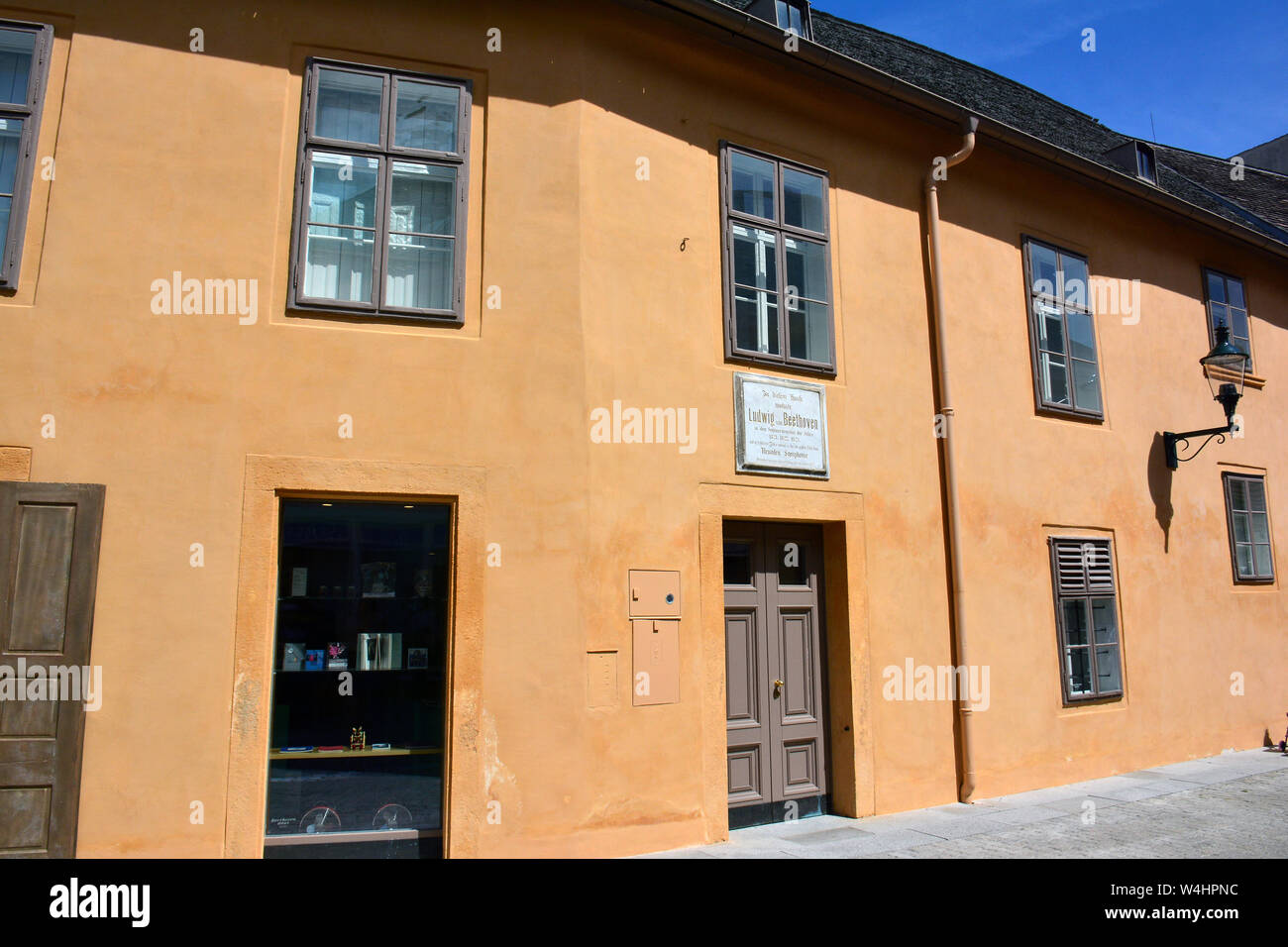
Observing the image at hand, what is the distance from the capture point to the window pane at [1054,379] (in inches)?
405

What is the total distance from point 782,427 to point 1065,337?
447 centimetres

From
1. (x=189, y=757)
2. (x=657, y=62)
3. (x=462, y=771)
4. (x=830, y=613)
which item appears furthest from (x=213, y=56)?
(x=830, y=613)

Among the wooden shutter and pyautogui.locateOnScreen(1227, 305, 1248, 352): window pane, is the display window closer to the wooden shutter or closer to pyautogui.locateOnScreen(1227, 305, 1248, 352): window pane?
the wooden shutter

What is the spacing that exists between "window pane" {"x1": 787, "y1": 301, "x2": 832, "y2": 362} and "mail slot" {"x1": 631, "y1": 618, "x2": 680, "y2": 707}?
272 cm

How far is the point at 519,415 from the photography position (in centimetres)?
687

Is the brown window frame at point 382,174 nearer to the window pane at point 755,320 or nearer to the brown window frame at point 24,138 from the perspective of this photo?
the brown window frame at point 24,138

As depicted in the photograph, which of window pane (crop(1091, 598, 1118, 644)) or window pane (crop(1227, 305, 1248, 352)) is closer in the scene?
window pane (crop(1091, 598, 1118, 644))

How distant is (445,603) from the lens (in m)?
6.70

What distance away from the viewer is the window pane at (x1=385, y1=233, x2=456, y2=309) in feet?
22.6

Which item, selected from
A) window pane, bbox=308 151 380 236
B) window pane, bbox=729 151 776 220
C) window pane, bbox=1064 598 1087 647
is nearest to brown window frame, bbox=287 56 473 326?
window pane, bbox=308 151 380 236

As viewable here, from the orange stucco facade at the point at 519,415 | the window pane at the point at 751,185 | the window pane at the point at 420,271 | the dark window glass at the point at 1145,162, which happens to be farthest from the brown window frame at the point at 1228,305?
the window pane at the point at 420,271

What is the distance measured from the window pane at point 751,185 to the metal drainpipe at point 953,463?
1.99 meters
